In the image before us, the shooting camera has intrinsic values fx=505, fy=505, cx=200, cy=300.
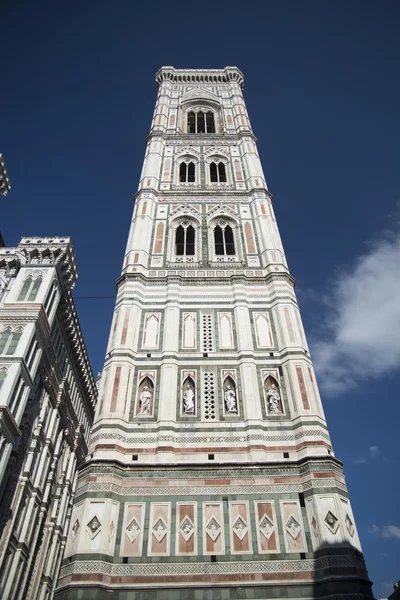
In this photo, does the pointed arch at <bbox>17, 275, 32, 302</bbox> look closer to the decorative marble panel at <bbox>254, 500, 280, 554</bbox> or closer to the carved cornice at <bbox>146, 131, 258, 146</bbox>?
the decorative marble panel at <bbox>254, 500, 280, 554</bbox>

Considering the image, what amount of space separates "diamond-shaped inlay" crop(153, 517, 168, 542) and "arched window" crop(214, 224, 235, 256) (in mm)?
9894

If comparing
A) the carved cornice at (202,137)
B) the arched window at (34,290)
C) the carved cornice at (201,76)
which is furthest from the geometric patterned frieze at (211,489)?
the carved cornice at (201,76)

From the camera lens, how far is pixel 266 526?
10008 mm

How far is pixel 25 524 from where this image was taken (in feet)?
43.8

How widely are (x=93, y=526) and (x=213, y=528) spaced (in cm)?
234

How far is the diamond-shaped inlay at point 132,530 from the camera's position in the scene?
980 cm

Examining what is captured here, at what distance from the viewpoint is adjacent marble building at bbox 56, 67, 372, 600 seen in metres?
9.27

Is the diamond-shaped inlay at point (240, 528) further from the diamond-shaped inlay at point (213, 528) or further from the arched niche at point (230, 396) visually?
the arched niche at point (230, 396)

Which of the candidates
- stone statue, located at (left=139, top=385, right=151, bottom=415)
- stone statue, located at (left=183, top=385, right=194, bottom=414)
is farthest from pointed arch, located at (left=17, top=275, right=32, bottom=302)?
stone statue, located at (left=183, top=385, right=194, bottom=414)

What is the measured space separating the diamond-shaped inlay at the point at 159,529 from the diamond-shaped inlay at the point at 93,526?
3.60ft

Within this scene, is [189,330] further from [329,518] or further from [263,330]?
[329,518]

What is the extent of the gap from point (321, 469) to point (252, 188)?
12759 mm

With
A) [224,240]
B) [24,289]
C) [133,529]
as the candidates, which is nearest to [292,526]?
[133,529]

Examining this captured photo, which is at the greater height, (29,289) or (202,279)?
(202,279)
